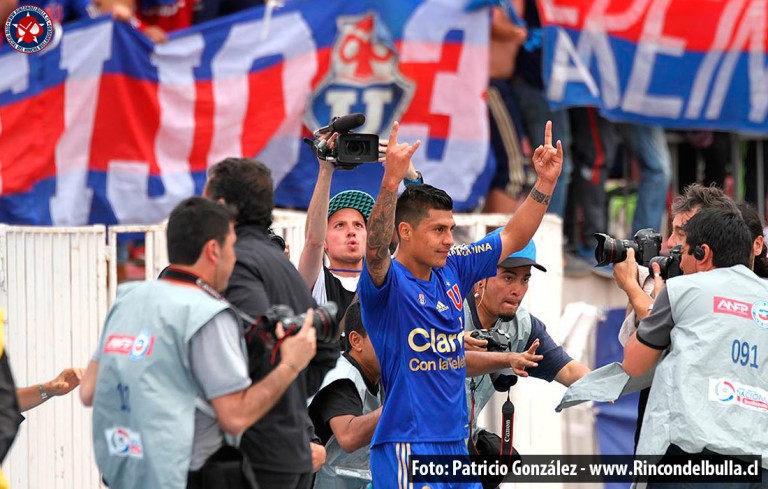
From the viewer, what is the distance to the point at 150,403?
14.8 ft

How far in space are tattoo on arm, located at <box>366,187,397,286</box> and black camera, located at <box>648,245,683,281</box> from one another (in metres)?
1.37

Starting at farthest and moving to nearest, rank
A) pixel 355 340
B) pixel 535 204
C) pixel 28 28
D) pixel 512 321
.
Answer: pixel 28 28 < pixel 512 321 < pixel 355 340 < pixel 535 204

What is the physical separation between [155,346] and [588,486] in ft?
19.1

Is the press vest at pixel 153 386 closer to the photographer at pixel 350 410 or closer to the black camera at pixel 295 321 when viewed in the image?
the black camera at pixel 295 321

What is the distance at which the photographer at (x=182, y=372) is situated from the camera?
14.8ft

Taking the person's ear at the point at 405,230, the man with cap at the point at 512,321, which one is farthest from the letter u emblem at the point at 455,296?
the man with cap at the point at 512,321

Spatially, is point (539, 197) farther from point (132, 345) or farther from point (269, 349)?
point (132, 345)

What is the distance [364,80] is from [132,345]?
5.54 m

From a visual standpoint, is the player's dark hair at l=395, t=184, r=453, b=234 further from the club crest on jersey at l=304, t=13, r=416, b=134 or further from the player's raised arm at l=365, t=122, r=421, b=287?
the club crest on jersey at l=304, t=13, r=416, b=134

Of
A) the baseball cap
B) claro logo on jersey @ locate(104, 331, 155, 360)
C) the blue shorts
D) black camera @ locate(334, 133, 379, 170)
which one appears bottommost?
the blue shorts

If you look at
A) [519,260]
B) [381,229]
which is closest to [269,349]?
[381,229]

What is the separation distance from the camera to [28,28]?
8727mm

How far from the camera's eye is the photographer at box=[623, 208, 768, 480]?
543 centimetres

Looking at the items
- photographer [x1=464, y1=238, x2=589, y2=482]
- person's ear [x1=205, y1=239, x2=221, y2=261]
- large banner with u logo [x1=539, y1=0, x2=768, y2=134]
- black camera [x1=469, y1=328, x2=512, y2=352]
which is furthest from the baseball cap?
large banner with u logo [x1=539, y1=0, x2=768, y2=134]
